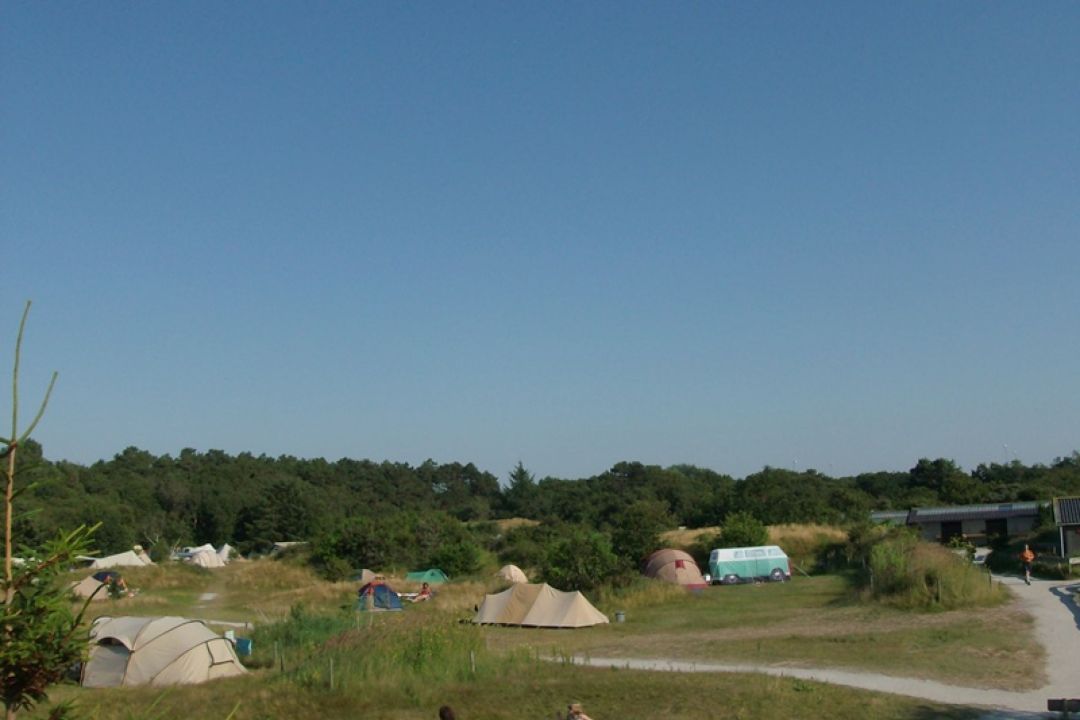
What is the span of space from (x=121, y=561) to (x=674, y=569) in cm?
3501

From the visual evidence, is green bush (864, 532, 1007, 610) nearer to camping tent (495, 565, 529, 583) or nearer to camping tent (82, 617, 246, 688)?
camping tent (495, 565, 529, 583)

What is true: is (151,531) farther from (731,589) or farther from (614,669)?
(614,669)

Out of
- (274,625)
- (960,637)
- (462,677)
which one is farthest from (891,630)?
(274,625)

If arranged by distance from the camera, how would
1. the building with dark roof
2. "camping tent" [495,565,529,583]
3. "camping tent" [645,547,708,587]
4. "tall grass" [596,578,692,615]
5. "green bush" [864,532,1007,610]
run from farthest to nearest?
the building with dark roof → "camping tent" [495,565,529,583] → "camping tent" [645,547,708,587] → "tall grass" [596,578,692,615] → "green bush" [864,532,1007,610]

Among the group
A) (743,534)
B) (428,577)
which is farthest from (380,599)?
(743,534)

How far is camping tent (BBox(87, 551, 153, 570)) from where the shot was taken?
170 ft

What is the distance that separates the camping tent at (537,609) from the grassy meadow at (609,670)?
676mm

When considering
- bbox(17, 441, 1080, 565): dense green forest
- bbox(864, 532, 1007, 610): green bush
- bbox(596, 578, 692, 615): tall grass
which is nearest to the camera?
bbox(864, 532, 1007, 610): green bush

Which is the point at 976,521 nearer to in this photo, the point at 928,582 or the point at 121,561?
the point at 928,582

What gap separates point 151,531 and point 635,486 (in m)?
41.5

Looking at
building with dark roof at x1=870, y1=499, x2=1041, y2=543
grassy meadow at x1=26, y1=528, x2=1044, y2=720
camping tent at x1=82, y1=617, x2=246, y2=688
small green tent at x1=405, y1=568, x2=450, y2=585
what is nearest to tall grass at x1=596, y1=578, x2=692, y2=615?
grassy meadow at x1=26, y1=528, x2=1044, y2=720

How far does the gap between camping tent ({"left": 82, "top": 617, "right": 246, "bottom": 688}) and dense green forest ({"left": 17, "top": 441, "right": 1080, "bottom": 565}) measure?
22145 mm

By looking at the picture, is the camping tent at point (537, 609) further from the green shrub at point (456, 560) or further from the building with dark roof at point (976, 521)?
the building with dark roof at point (976, 521)

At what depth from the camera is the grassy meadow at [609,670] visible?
49.6ft
